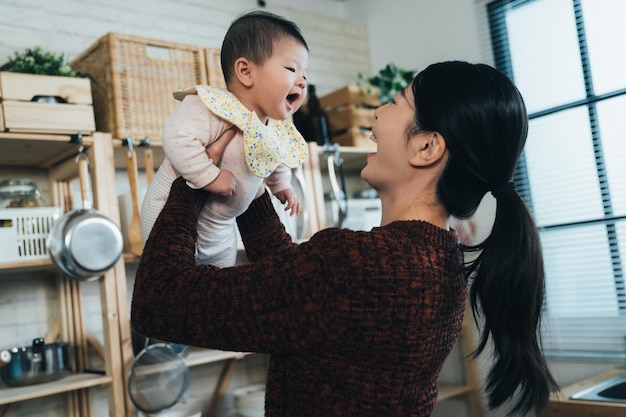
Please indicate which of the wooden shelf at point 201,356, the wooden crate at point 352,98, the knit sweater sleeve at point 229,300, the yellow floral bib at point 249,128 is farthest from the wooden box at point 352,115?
the knit sweater sleeve at point 229,300

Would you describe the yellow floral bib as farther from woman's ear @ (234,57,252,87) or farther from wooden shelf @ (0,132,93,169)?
wooden shelf @ (0,132,93,169)

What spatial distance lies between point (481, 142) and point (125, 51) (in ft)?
5.51

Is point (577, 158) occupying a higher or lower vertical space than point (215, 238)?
higher

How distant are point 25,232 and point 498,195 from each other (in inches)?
64.1

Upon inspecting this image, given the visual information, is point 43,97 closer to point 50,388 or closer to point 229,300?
point 50,388

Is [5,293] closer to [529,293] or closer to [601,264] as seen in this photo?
[529,293]

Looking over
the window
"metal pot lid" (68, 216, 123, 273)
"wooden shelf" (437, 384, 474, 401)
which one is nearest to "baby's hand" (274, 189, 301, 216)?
"metal pot lid" (68, 216, 123, 273)

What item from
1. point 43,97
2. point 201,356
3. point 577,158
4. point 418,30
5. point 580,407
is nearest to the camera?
point 43,97

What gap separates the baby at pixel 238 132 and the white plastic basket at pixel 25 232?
1.09 m

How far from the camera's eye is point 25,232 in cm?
215

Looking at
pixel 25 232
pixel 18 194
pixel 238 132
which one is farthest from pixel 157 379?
pixel 238 132

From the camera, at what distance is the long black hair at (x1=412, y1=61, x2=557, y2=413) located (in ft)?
3.42

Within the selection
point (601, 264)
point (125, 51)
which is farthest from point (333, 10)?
point (601, 264)

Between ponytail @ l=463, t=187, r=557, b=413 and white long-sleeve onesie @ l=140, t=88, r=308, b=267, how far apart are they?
42 centimetres
